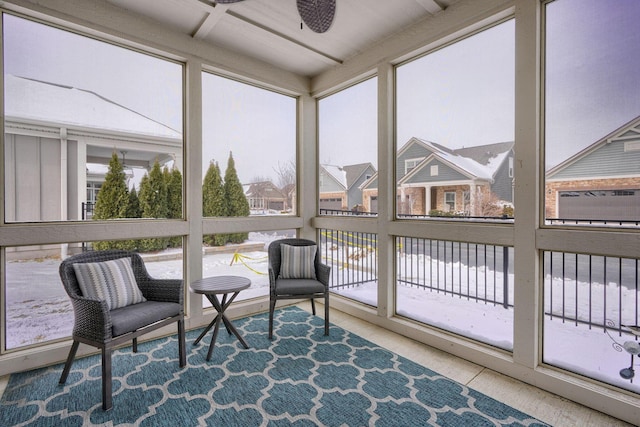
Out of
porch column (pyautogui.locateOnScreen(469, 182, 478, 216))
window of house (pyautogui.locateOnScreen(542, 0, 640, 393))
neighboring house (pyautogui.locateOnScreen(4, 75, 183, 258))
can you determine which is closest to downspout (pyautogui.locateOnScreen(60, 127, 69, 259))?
neighboring house (pyautogui.locateOnScreen(4, 75, 183, 258))

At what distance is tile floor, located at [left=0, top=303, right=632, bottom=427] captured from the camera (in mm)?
1971

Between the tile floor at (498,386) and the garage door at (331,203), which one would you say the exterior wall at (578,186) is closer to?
the tile floor at (498,386)

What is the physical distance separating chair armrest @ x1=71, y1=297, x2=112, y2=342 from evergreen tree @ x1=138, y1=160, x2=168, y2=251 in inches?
40.5

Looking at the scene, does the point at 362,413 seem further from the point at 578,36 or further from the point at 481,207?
the point at 578,36

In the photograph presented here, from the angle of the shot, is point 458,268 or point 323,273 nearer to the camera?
point 458,268

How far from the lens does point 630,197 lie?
204 cm

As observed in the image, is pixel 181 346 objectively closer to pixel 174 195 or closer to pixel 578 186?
pixel 174 195

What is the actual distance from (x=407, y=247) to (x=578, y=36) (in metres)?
2.21

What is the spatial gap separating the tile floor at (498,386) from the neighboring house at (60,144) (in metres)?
1.45

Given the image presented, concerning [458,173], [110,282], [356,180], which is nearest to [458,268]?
[458,173]

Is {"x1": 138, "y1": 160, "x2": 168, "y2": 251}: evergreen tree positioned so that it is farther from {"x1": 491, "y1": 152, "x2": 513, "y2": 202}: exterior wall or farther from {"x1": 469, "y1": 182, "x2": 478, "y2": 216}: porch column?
{"x1": 491, "y1": 152, "x2": 513, "y2": 202}: exterior wall

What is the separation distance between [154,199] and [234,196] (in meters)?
0.89

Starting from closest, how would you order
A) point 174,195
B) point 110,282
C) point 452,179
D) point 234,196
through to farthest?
point 110,282
point 452,179
point 174,195
point 234,196

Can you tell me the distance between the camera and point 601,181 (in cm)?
214
